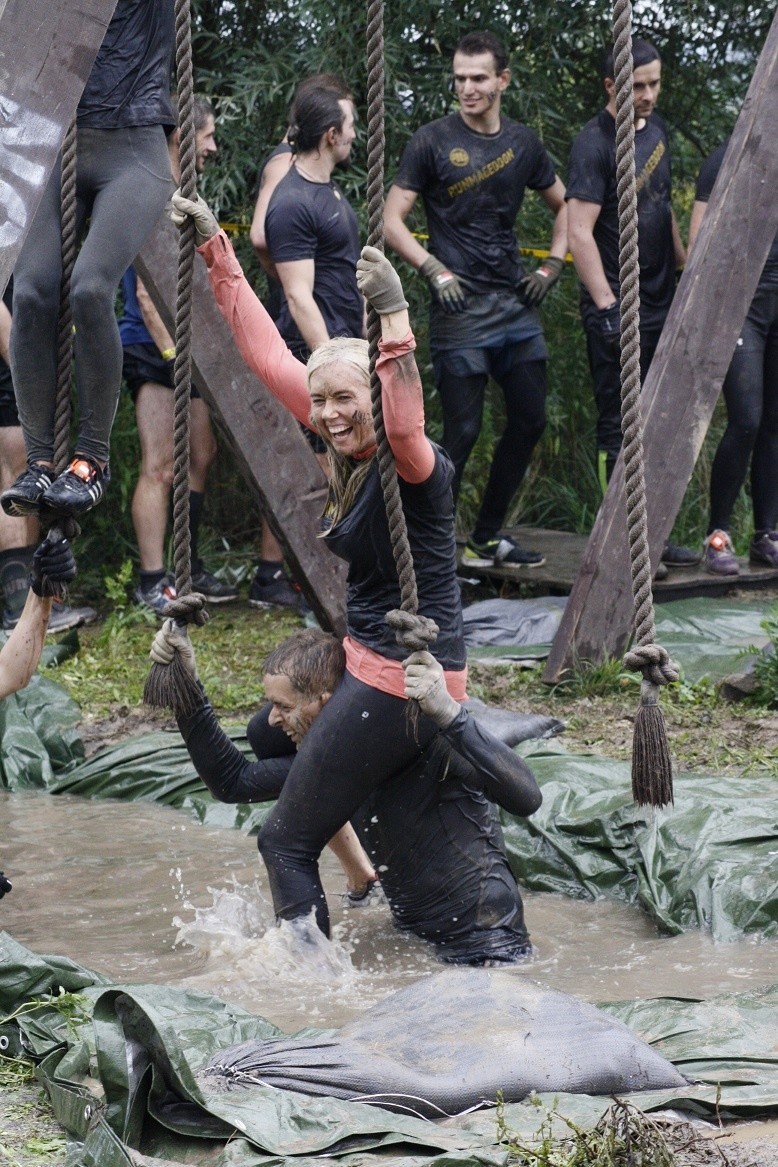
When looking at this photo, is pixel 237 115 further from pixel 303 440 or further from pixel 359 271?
pixel 359 271

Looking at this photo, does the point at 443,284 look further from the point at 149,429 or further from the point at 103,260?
the point at 103,260

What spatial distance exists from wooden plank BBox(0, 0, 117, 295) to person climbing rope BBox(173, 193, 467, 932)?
34cm

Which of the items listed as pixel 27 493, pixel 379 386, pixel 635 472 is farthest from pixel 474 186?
pixel 635 472

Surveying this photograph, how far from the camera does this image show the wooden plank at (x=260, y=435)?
5.88 metres

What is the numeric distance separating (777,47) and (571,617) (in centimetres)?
246

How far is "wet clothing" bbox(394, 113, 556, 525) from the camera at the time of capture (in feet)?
24.2

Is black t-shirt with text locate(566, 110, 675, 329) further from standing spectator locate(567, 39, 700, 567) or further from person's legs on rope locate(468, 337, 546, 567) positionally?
person's legs on rope locate(468, 337, 546, 567)

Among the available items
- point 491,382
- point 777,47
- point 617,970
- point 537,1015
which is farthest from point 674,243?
point 537,1015

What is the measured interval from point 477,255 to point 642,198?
0.85 m

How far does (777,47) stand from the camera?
6230mm

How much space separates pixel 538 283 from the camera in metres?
7.57

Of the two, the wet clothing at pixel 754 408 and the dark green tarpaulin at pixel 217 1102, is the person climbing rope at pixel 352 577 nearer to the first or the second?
the dark green tarpaulin at pixel 217 1102

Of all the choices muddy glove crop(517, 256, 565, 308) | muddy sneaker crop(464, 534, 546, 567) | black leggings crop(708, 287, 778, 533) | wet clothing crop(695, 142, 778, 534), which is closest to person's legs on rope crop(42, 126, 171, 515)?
muddy glove crop(517, 256, 565, 308)

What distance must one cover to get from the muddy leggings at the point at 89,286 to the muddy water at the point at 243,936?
4.71 ft
